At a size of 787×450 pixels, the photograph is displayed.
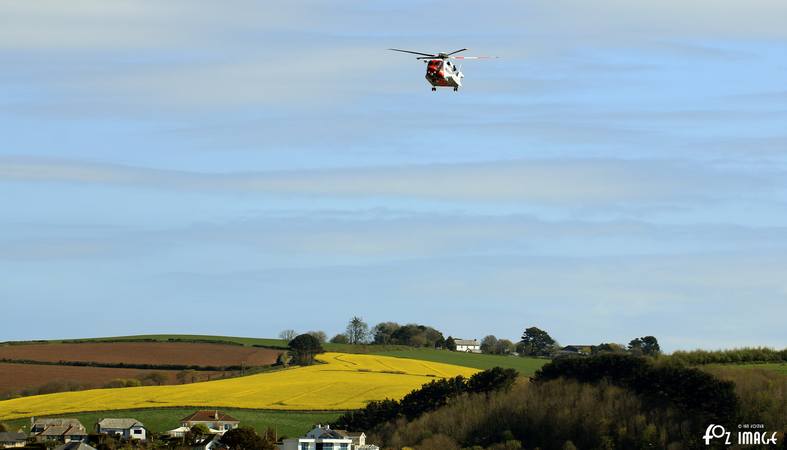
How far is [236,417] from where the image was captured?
159m

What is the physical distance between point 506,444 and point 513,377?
2423 cm

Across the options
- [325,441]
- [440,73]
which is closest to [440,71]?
[440,73]

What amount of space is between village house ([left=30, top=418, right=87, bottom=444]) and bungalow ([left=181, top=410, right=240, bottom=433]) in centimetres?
1076

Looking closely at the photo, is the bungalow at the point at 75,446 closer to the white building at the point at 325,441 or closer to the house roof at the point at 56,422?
the house roof at the point at 56,422

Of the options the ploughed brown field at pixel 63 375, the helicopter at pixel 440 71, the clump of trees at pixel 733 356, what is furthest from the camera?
the ploughed brown field at pixel 63 375

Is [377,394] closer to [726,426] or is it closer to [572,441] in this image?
[572,441]

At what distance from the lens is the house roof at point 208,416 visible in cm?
15788

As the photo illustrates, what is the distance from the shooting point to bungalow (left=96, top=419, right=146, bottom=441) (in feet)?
500

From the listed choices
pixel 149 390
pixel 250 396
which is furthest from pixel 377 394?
pixel 149 390

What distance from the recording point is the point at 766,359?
16475 centimetres

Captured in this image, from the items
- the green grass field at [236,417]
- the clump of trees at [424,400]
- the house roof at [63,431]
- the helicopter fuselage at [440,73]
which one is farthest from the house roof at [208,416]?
the helicopter fuselage at [440,73]

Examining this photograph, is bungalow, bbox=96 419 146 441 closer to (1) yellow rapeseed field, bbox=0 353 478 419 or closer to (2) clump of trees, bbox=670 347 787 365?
(1) yellow rapeseed field, bbox=0 353 478 419

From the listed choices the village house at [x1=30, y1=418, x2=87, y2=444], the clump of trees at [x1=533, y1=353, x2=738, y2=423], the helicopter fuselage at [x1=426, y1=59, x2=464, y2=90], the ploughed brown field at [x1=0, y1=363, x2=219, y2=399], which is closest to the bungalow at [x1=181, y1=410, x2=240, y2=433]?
the village house at [x1=30, y1=418, x2=87, y2=444]

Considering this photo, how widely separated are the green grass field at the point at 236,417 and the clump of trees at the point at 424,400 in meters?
3.14
